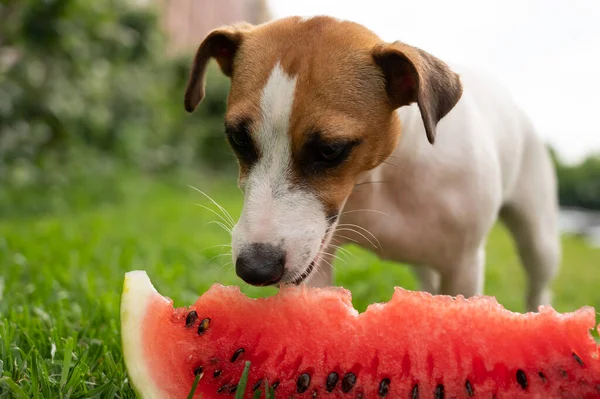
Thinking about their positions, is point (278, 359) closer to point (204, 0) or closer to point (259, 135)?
point (259, 135)

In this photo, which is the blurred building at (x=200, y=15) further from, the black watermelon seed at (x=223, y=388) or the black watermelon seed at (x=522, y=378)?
the black watermelon seed at (x=522, y=378)

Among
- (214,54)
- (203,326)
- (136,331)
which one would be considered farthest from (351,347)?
(214,54)

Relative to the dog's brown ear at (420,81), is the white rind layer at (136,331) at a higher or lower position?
lower

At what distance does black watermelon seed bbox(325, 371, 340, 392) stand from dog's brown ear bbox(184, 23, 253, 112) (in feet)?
3.98

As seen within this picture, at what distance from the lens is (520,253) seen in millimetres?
3355

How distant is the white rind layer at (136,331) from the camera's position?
4.83ft

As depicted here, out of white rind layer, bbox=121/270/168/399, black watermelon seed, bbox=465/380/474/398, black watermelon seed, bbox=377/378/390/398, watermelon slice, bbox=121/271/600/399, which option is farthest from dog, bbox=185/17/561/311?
black watermelon seed, bbox=465/380/474/398

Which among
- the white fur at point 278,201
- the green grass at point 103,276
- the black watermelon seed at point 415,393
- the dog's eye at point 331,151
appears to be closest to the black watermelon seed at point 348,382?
the black watermelon seed at point 415,393

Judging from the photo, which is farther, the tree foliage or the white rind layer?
the tree foliage

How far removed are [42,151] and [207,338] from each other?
5.04 meters

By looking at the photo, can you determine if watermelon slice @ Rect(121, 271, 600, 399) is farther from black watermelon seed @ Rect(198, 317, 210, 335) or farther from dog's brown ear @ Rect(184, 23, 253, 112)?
dog's brown ear @ Rect(184, 23, 253, 112)

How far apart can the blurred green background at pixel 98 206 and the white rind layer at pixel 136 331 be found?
15 centimetres

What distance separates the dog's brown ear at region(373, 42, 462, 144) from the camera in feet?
6.25

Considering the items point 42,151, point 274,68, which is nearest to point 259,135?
point 274,68
